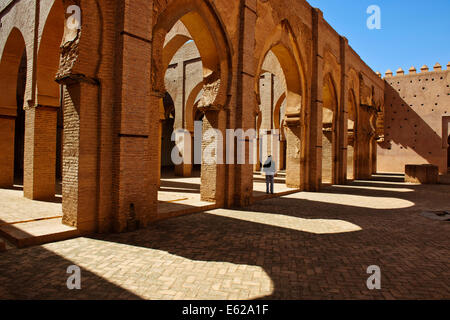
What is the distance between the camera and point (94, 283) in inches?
141

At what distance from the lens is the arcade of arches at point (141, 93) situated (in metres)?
5.70

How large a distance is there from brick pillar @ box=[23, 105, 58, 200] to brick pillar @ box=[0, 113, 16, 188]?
2880 mm

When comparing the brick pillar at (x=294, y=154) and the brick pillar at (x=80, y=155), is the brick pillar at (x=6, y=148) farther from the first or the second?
the brick pillar at (x=294, y=154)

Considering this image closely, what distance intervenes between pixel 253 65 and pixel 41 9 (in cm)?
646

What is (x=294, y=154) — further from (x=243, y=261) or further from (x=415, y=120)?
(x=415, y=120)

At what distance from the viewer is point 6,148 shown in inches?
444

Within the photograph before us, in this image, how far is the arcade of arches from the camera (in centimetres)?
570

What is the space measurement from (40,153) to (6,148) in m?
3.49

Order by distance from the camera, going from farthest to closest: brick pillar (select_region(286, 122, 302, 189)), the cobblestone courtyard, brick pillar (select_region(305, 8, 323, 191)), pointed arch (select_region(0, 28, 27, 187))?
brick pillar (select_region(305, 8, 323, 191)) < brick pillar (select_region(286, 122, 302, 189)) < pointed arch (select_region(0, 28, 27, 187)) < the cobblestone courtyard

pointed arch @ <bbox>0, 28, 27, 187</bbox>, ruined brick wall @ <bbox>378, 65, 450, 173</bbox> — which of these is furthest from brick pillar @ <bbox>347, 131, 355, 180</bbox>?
pointed arch @ <bbox>0, 28, 27, 187</bbox>

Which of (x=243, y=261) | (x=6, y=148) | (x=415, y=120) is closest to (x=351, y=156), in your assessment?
(x=415, y=120)

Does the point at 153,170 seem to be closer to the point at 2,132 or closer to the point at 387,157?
the point at 2,132

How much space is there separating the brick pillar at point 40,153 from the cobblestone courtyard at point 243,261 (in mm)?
4701

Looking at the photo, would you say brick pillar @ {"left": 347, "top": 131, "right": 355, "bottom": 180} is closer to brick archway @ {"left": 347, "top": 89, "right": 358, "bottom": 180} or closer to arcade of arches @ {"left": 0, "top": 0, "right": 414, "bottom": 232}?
brick archway @ {"left": 347, "top": 89, "right": 358, "bottom": 180}
